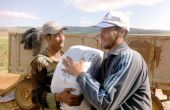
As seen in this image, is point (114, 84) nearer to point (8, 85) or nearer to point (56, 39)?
point (56, 39)

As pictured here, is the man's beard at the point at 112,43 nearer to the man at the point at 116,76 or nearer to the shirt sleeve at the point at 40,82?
the man at the point at 116,76

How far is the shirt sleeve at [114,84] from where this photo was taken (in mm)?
2379

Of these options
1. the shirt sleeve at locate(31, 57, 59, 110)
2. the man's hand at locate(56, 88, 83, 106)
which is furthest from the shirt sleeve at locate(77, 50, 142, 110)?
the shirt sleeve at locate(31, 57, 59, 110)

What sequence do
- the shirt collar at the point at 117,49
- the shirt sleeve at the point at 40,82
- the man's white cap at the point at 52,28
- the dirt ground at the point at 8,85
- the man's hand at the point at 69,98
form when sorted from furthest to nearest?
the dirt ground at the point at 8,85
the man's white cap at the point at 52,28
the shirt sleeve at the point at 40,82
the man's hand at the point at 69,98
the shirt collar at the point at 117,49

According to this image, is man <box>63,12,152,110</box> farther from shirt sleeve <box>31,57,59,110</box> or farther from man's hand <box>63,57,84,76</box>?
shirt sleeve <box>31,57,59,110</box>

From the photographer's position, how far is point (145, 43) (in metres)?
7.50

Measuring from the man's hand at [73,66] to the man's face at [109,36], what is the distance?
25 cm

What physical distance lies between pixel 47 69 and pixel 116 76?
1.22 meters

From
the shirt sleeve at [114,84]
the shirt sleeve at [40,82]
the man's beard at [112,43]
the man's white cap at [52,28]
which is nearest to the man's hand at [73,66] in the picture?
the shirt sleeve at [114,84]

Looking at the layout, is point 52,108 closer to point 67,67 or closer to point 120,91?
point 67,67

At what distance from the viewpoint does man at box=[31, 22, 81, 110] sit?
128 inches

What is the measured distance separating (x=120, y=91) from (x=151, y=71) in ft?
17.0

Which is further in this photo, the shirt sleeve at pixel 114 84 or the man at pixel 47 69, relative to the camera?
the man at pixel 47 69

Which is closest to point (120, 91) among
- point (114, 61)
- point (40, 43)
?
point (114, 61)
